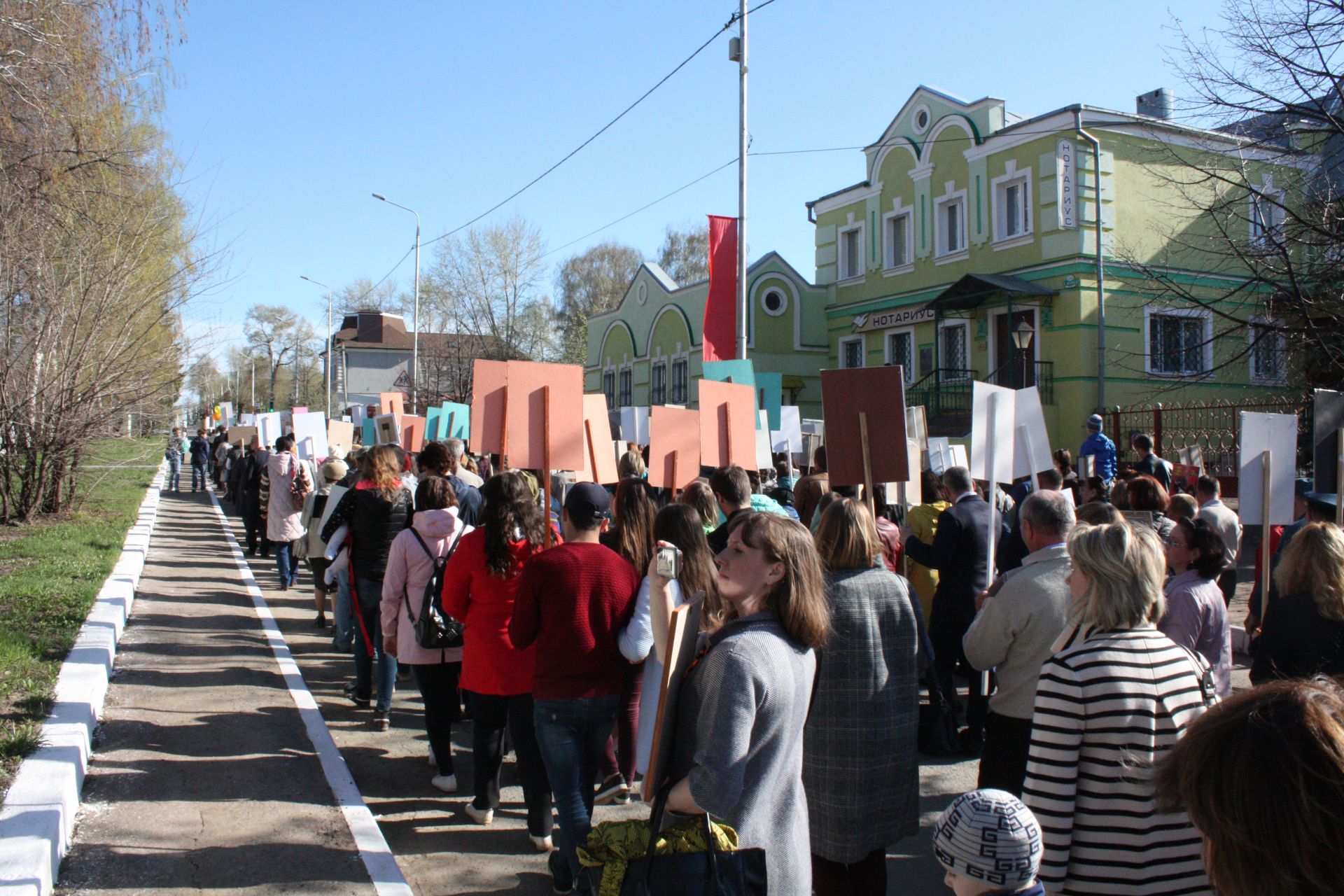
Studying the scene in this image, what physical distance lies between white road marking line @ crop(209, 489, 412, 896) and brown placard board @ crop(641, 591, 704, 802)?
216 centimetres

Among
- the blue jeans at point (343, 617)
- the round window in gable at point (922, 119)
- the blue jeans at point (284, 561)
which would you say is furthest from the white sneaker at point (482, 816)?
the round window in gable at point (922, 119)

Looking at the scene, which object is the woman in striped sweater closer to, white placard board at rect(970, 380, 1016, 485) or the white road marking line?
the white road marking line

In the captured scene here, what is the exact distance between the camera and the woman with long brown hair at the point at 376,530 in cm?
689

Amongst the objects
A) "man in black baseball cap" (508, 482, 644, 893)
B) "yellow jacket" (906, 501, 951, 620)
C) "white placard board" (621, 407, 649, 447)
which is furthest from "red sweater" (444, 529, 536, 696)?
"white placard board" (621, 407, 649, 447)

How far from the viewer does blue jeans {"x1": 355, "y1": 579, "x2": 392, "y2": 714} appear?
685 centimetres

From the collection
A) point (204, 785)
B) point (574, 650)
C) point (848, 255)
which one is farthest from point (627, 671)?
point (848, 255)

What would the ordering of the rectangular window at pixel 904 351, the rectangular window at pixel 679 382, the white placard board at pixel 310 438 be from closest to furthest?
1. the white placard board at pixel 310 438
2. the rectangular window at pixel 904 351
3. the rectangular window at pixel 679 382

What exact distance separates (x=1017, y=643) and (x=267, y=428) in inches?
586

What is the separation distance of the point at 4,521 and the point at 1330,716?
17.8 metres

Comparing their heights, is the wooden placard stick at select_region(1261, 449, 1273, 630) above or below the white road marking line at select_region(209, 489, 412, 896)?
above

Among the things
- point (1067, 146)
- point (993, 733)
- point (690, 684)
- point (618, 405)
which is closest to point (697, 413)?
point (993, 733)

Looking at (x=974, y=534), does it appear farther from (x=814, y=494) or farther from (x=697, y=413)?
(x=697, y=413)

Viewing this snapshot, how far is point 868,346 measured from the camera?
29.1 metres

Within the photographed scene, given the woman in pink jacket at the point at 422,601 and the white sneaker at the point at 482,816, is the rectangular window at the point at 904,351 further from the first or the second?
the white sneaker at the point at 482,816
